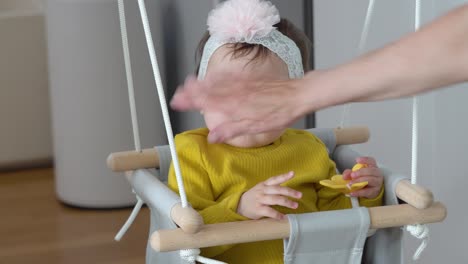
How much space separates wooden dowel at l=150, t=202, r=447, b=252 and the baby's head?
0.76 feet

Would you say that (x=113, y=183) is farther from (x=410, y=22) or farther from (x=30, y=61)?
(x=410, y=22)

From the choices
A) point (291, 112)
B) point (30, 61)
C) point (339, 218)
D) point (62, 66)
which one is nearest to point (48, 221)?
point (62, 66)

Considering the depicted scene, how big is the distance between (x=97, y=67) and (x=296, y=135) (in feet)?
3.59

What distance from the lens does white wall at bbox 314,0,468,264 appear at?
184 cm

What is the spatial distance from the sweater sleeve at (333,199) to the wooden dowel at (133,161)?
0.94ft

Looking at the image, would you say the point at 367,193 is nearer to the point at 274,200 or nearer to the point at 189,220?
the point at 274,200

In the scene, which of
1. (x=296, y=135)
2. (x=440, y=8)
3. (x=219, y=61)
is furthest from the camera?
(x=440, y=8)

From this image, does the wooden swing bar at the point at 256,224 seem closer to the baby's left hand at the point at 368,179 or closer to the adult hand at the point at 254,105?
the baby's left hand at the point at 368,179

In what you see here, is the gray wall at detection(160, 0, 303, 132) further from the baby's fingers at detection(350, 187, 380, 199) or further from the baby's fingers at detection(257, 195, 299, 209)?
the baby's fingers at detection(257, 195, 299, 209)

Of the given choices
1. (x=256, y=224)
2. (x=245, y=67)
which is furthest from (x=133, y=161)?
(x=256, y=224)

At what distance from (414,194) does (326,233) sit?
0.16 m

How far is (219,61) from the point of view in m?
1.56

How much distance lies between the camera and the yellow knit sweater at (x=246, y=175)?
1501 millimetres

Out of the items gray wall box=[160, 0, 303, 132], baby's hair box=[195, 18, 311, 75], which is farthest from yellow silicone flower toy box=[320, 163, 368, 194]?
gray wall box=[160, 0, 303, 132]
